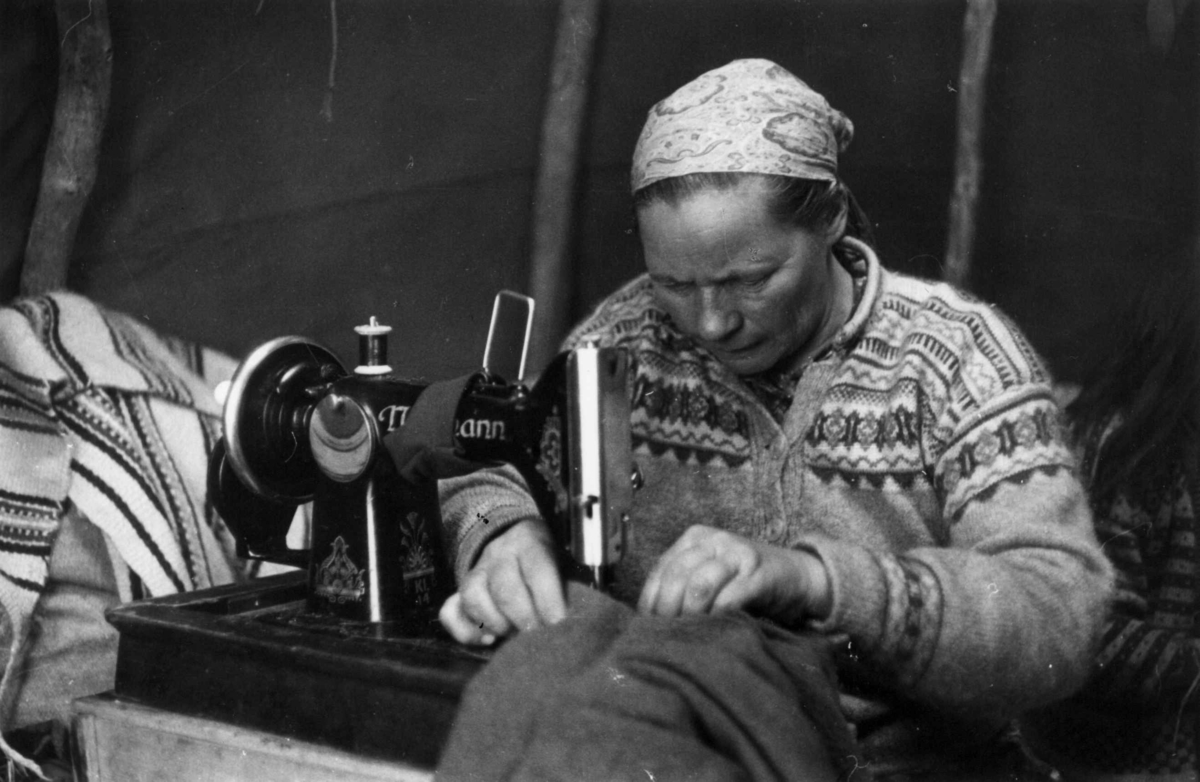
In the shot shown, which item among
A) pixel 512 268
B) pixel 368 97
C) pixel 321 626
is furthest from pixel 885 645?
pixel 368 97

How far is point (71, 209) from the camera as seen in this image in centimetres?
166

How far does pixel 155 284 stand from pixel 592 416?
0.87 m

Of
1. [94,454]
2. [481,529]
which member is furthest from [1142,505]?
[94,454]

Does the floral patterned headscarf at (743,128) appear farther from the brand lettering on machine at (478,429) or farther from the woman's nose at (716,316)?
the brand lettering on machine at (478,429)

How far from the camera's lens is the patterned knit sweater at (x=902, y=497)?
1.13 metres

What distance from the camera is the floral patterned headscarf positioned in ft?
4.12

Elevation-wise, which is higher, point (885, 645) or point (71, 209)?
point (71, 209)

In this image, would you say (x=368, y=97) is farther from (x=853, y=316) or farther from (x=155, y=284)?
(x=853, y=316)

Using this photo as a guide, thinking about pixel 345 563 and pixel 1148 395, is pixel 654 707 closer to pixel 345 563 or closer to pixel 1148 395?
pixel 345 563

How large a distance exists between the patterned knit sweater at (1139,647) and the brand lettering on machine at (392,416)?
2.48ft

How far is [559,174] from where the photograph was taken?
1.55 metres

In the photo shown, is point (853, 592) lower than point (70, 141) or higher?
lower

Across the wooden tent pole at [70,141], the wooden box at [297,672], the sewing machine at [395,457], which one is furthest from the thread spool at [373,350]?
the wooden tent pole at [70,141]

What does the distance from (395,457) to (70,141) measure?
0.76 meters
